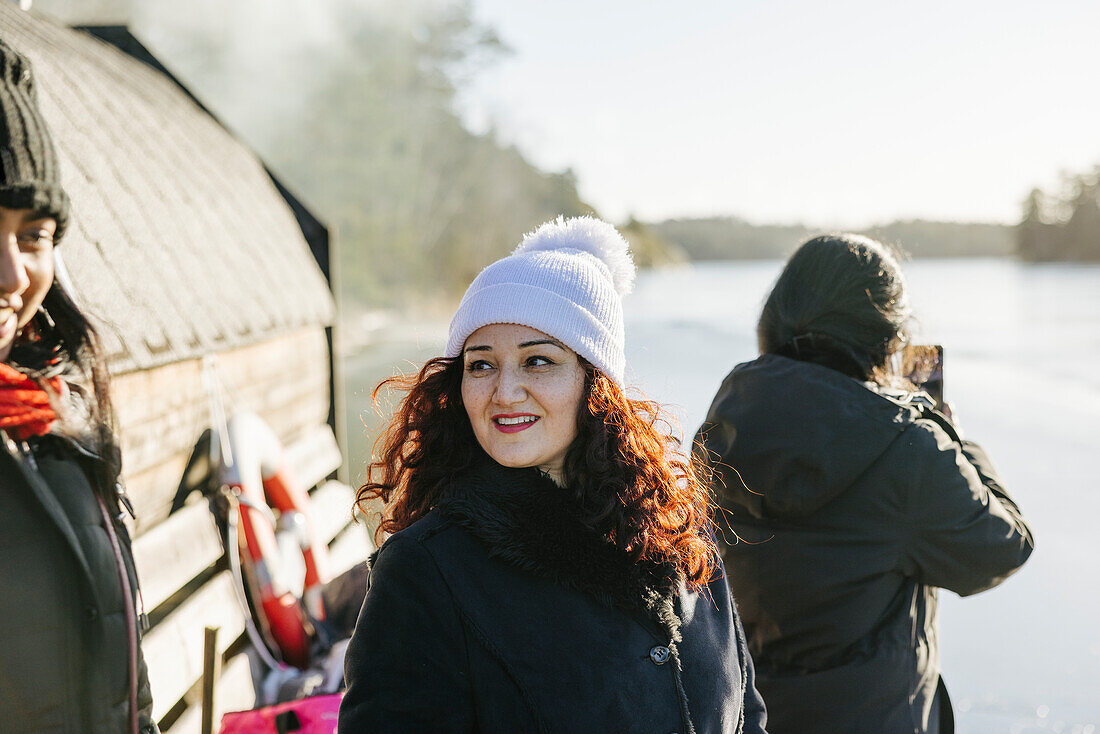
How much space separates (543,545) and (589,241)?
641 mm

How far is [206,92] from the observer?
1259 inches

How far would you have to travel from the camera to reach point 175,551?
11.0 feet

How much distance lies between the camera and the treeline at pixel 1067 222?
4497 centimetres

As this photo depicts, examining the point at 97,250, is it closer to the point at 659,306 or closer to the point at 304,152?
the point at 659,306

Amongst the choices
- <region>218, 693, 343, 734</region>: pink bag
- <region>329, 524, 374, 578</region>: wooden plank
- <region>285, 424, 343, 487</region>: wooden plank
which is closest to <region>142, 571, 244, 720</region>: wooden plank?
<region>218, 693, 343, 734</region>: pink bag

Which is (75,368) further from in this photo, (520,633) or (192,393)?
(192,393)

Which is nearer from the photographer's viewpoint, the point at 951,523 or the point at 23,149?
the point at 23,149

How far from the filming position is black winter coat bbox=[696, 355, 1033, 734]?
78.2 inches

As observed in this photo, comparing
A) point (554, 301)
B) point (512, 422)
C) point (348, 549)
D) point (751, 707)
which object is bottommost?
point (348, 549)

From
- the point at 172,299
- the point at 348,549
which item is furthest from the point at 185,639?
the point at 348,549

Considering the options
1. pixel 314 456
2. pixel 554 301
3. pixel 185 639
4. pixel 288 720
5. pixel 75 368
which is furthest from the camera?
pixel 314 456

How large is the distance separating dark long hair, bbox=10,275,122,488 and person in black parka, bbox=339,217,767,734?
23.7 inches

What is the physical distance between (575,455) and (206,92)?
34.9m

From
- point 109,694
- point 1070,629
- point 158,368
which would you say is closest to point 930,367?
point 109,694
